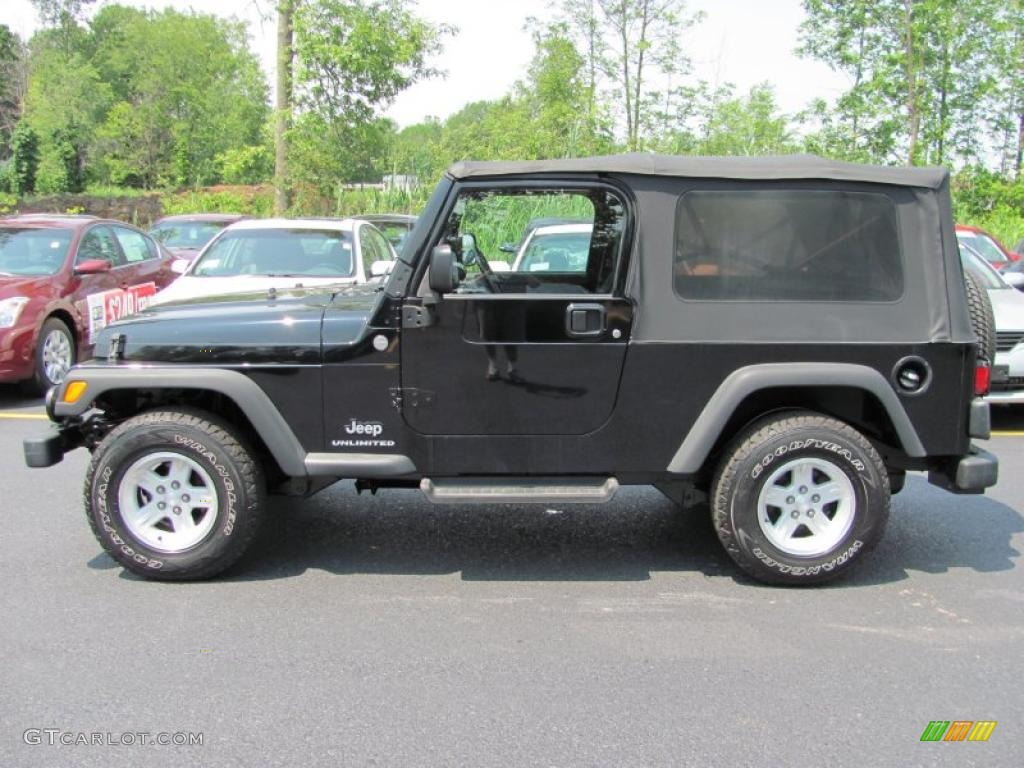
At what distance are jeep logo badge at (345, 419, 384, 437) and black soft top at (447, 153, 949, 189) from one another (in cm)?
120

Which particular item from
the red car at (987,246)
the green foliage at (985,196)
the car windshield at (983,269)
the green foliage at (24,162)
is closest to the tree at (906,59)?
the green foliage at (985,196)

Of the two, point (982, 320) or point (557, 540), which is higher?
point (982, 320)

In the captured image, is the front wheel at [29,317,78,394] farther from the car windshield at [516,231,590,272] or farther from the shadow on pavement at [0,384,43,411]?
the car windshield at [516,231,590,272]

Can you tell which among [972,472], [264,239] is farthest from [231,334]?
[264,239]

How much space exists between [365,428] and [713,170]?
6.50ft

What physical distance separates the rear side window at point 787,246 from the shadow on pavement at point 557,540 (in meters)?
1.40

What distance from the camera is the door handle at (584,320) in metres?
4.17

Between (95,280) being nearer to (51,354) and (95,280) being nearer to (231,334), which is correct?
(51,354)

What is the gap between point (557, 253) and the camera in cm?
682

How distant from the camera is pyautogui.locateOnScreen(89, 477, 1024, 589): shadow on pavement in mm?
4625

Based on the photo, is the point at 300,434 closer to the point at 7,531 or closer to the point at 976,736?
the point at 7,531

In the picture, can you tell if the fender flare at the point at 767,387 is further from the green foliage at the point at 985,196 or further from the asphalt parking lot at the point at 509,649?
the green foliage at the point at 985,196

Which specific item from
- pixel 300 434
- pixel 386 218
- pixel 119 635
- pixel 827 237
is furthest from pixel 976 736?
pixel 386 218

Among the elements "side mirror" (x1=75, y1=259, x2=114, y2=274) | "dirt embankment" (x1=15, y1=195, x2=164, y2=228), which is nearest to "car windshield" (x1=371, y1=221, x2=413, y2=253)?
"side mirror" (x1=75, y1=259, x2=114, y2=274)
